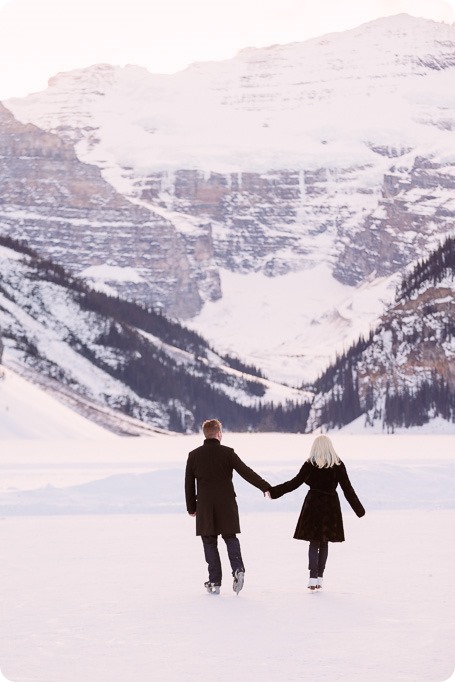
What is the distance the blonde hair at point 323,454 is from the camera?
19.2m

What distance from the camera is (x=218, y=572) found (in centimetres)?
1906

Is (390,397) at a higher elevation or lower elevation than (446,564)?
lower

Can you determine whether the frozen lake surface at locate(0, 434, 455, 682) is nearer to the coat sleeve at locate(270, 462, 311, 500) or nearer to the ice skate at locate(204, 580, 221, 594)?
the ice skate at locate(204, 580, 221, 594)

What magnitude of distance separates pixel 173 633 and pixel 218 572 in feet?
10.7

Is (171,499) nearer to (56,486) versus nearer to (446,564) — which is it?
(56,486)

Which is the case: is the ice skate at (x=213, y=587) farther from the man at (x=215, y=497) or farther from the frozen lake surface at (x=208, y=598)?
the frozen lake surface at (x=208, y=598)

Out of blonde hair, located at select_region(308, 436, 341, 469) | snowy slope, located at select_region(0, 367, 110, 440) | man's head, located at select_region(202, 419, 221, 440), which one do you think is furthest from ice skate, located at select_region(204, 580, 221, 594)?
snowy slope, located at select_region(0, 367, 110, 440)

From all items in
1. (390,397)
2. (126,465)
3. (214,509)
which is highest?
(214,509)

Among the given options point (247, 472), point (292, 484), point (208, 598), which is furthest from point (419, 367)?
point (208, 598)

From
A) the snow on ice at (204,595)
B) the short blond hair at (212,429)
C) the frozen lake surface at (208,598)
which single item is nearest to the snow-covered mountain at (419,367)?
the snow on ice at (204,595)

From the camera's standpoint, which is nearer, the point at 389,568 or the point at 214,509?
the point at 214,509

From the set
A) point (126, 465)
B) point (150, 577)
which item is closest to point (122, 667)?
point (150, 577)

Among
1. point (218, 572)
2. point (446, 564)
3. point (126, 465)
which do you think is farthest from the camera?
point (126, 465)

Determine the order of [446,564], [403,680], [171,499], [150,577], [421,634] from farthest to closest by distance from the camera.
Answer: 1. [171,499]
2. [446,564]
3. [150,577]
4. [421,634]
5. [403,680]
